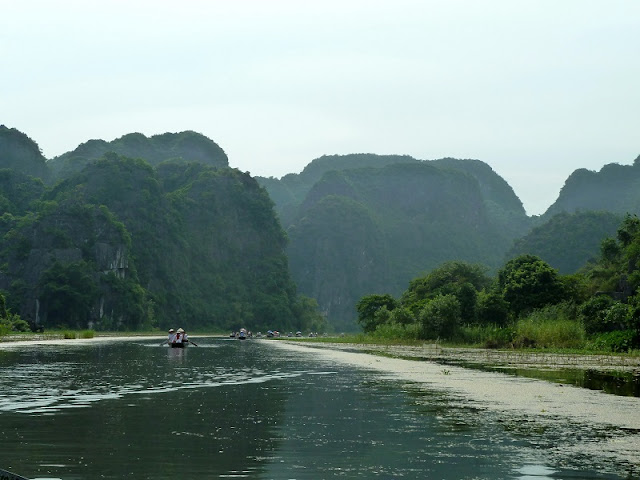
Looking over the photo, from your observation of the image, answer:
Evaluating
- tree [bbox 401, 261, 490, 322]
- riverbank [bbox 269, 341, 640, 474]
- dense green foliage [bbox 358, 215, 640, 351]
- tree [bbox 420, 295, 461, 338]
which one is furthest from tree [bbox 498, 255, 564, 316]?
tree [bbox 401, 261, 490, 322]

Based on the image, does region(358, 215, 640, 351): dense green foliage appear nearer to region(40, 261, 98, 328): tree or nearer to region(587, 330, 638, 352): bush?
region(587, 330, 638, 352): bush

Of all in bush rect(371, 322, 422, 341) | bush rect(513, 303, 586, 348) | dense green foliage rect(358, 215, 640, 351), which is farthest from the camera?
bush rect(371, 322, 422, 341)

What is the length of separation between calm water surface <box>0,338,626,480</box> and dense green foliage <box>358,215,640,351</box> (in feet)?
103

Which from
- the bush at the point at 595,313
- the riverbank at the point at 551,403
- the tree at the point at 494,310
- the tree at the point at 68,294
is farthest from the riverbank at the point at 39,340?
the tree at the point at 68,294

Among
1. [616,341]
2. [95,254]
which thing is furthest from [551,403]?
[95,254]

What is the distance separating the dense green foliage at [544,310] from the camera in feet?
176

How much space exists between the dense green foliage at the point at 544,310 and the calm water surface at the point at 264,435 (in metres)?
31.4

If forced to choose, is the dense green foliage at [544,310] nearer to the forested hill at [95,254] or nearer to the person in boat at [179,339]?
the person in boat at [179,339]

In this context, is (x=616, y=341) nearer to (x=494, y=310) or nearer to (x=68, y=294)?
(x=494, y=310)

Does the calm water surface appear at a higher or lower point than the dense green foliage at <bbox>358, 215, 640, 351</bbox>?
lower

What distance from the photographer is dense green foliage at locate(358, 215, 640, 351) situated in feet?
176

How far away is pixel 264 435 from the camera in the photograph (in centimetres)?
1538

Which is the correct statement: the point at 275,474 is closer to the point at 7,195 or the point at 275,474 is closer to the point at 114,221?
the point at 114,221

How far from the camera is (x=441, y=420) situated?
17.7 metres
